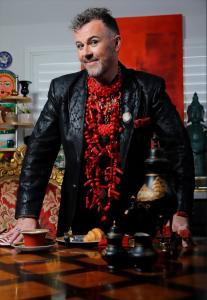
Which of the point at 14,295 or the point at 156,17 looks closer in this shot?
the point at 14,295

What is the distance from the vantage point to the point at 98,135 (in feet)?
7.06

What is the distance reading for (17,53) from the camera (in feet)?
15.4

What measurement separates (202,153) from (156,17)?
134 cm

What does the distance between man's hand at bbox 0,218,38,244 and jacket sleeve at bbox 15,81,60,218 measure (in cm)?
3

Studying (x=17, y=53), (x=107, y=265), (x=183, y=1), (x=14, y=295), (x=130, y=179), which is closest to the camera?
(x=14, y=295)

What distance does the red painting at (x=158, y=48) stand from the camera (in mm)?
4305

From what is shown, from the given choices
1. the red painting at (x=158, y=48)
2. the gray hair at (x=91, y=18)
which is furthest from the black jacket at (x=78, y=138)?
the red painting at (x=158, y=48)

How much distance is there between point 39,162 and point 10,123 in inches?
95.5

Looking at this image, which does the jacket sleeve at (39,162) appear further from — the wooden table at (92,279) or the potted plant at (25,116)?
the potted plant at (25,116)

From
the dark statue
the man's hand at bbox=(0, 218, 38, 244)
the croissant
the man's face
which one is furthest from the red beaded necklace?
the dark statue

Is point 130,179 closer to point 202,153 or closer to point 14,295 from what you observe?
point 14,295

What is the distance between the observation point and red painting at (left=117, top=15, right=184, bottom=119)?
430 centimetres

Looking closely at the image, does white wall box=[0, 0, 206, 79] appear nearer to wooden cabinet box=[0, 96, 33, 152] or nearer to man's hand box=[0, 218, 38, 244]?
wooden cabinet box=[0, 96, 33, 152]

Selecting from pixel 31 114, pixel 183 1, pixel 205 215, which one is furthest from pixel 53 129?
pixel 183 1
